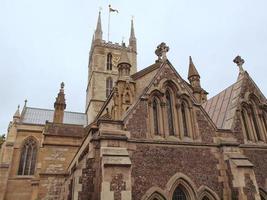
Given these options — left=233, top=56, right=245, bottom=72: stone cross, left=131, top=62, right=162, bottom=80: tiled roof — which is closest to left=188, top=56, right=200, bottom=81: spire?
left=131, top=62, right=162, bottom=80: tiled roof

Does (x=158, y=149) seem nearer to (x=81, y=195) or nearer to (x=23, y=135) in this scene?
(x=81, y=195)

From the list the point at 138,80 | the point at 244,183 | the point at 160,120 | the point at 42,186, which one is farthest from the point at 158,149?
the point at 42,186

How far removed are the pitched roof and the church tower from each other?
23.4 metres

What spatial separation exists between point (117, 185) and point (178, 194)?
300 centimetres

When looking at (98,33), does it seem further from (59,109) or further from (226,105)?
(226,105)

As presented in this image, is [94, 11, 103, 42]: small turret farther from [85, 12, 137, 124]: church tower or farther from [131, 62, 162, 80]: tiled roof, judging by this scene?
[131, 62, 162, 80]: tiled roof

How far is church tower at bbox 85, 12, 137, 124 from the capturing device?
124ft

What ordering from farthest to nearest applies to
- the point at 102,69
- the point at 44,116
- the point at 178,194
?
the point at 102,69 → the point at 44,116 → the point at 178,194

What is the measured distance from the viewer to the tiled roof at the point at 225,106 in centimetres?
1309

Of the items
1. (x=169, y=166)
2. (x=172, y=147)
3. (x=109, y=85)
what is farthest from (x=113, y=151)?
(x=109, y=85)

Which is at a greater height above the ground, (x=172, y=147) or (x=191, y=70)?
(x=191, y=70)

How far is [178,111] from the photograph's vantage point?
1166cm

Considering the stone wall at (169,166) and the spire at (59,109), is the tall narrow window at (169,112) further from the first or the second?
the spire at (59,109)

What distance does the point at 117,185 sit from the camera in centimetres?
855
